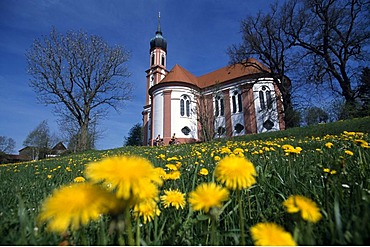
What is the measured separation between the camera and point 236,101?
85.3ft

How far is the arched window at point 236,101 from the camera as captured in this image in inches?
1012

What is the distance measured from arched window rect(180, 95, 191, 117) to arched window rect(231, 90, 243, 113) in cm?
584

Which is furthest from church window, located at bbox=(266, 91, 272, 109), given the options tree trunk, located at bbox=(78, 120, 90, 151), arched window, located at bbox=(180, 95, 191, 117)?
tree trunk, located at bbox=(78, 120, 90, 151)

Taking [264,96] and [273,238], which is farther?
[264,96]

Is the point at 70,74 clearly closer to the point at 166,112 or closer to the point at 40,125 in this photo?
the point at 166,112

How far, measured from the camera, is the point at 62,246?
1.84 feet

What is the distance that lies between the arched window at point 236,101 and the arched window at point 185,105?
19.2 ft

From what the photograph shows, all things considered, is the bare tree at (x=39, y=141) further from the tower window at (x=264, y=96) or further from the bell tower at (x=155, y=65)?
the tower window at (x=264, y=96)

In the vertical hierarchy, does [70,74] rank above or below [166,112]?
above

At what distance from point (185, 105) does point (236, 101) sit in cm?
667

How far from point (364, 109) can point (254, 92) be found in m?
10.8

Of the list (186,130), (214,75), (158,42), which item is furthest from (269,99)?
(158,42)

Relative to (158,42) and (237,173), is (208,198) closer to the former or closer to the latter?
(237,173)

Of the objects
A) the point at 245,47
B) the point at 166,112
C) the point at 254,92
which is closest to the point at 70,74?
the point at 166,112
